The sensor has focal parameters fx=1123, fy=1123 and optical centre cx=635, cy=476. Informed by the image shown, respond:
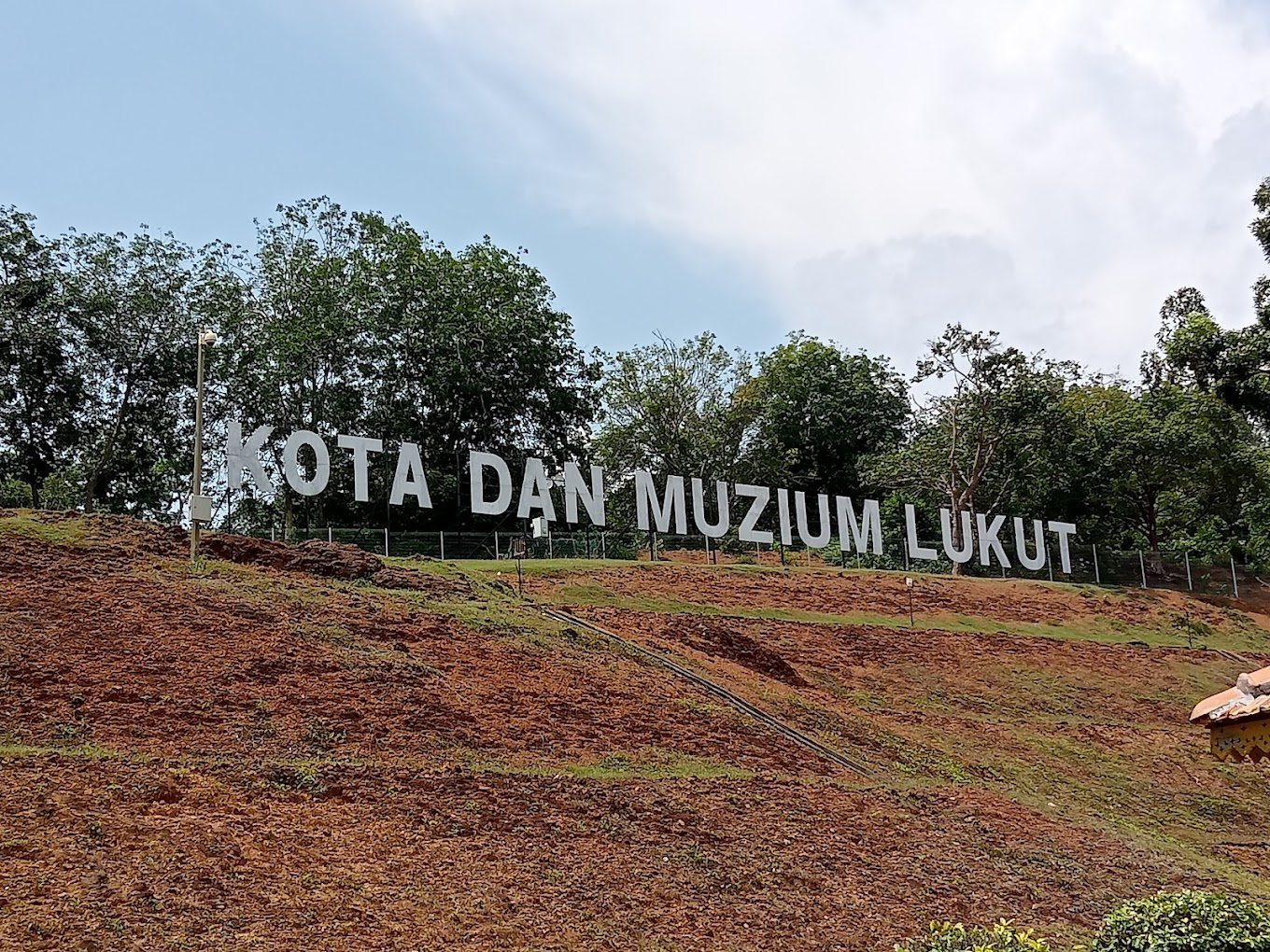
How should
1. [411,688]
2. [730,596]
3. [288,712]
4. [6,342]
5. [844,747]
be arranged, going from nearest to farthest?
[288,712] → [411,688] → [844,747] → [730,596] → [6,342]

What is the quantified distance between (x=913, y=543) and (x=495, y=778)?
31.1 metres

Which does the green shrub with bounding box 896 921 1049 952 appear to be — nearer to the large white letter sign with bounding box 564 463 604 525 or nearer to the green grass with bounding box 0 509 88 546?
the green grass with bounding box 0 509 88 546

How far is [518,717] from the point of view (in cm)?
1748

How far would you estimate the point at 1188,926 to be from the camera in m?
7.96

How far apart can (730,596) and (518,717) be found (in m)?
18.3

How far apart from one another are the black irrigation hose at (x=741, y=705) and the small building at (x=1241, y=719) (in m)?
11.2

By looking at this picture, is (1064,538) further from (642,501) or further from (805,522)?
(642,501)

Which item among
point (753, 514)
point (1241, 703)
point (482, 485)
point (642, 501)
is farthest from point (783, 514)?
point (1241, 703)

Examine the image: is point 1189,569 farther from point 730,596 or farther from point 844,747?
point 844,747

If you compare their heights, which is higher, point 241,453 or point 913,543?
point 241,453

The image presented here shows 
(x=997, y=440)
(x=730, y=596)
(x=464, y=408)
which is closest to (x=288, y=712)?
(x=730, y=596)

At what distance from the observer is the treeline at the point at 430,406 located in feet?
144

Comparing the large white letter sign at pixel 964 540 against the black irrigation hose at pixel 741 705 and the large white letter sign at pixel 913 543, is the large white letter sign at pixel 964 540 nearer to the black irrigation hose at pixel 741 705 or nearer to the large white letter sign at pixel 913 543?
the large white letter sign at pixel 913 543

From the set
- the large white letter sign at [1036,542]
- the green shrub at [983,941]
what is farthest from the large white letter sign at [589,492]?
the green shrub at [983,941]
